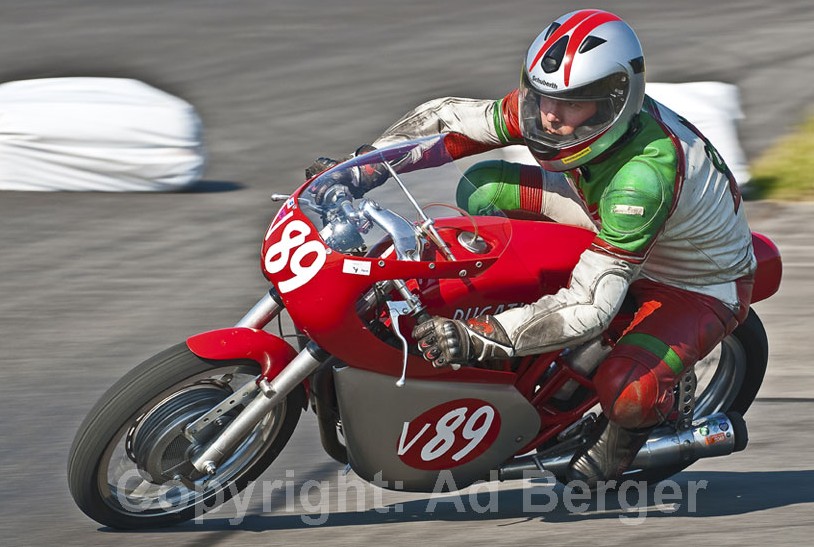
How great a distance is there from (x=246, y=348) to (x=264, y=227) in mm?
4230

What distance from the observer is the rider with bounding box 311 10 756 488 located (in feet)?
13.6

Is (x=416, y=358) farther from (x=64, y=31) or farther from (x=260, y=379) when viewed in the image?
(x=64, y=31)

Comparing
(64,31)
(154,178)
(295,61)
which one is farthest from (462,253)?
(64,31)

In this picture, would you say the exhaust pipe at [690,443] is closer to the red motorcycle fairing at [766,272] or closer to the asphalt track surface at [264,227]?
the asphalt track surface at [264,227]

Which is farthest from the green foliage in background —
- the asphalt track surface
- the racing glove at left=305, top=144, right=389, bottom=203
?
the racing glove at left=305, top=144, right=389, bottom=203

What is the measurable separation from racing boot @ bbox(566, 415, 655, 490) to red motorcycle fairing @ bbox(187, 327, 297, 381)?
1.20 m

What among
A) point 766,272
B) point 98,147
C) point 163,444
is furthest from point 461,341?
point 98,147

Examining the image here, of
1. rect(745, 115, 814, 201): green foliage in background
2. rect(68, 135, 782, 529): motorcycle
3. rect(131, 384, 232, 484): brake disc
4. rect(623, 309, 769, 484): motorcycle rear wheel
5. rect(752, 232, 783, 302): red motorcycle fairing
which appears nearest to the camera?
rect(68, 135, 782, 529): motorcycle

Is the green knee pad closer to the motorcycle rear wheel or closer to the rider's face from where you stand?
the rider's face

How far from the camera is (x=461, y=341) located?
399 cm

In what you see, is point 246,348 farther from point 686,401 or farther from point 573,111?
point 686,401

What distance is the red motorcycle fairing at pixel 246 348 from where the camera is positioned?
421cm

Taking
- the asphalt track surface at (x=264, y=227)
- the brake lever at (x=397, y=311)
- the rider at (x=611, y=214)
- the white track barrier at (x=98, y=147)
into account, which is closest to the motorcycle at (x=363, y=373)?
the brake lever at (x=397, y=311)

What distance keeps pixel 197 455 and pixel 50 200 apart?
4885 mm
